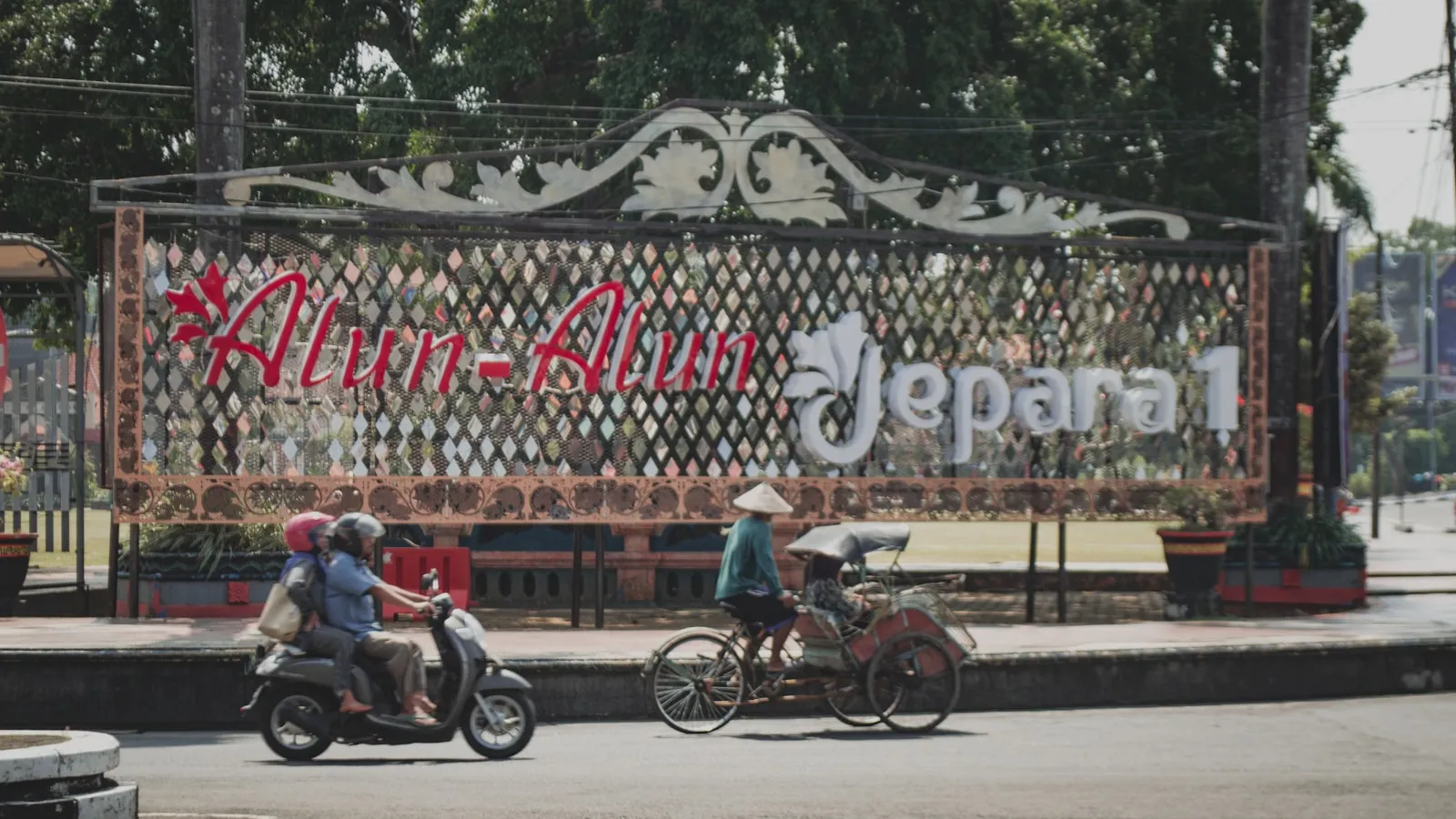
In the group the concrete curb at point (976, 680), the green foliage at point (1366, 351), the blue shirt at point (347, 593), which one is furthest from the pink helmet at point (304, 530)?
the green foliage at point (1366, 351)

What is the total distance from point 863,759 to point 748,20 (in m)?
17.4

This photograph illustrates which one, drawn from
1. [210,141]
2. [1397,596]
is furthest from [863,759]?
[1397,596]

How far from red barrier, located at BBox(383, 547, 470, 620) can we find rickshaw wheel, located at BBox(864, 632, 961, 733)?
643 centimetres

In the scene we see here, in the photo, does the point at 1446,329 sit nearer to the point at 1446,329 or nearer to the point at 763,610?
the point at 1446,329

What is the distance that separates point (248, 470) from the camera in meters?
18.7

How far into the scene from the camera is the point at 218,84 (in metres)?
19.8

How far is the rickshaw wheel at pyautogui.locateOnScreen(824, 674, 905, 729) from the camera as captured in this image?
13.9 m

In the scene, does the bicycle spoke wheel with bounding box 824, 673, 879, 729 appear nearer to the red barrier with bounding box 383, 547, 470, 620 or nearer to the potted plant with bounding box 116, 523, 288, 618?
the red barrier with bounding box 383, 547, 470, 620

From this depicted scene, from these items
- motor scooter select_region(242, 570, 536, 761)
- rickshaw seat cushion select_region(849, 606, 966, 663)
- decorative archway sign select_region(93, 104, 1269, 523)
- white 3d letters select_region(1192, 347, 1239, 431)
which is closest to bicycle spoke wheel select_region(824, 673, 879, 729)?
rickshaw seat cushion select_region(849, 606, 966, 663)

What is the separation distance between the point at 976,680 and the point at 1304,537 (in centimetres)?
737

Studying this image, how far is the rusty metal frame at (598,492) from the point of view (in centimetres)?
1841

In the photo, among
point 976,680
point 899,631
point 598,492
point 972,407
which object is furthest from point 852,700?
point 972,407

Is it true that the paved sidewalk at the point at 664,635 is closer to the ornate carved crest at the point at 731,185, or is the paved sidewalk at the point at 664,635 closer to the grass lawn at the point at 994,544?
the ornate carved crest at the point at 731,185

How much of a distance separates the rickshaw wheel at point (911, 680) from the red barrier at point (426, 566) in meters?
6.43
